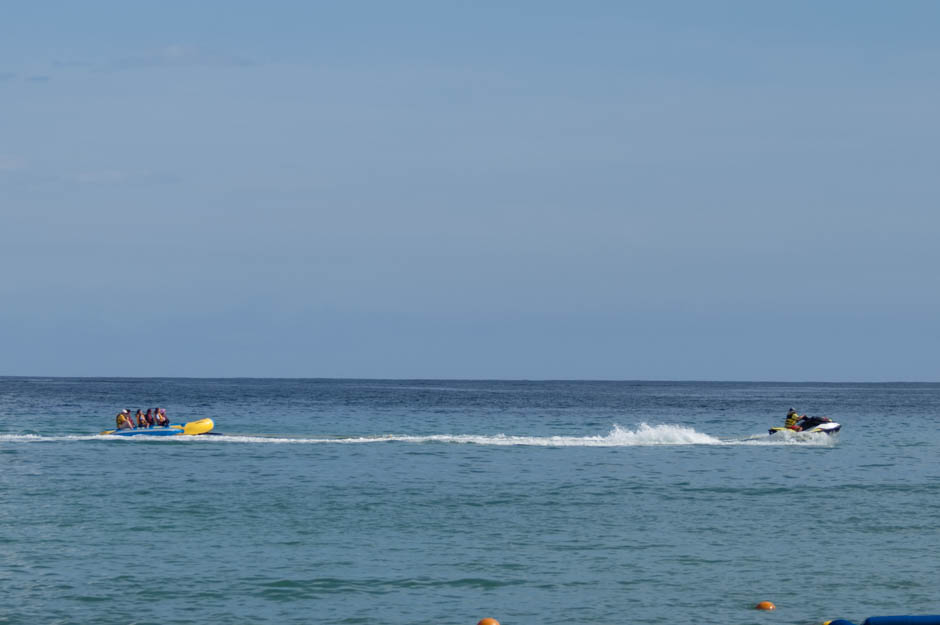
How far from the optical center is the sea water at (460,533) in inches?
808

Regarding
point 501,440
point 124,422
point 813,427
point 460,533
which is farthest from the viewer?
point 813,427

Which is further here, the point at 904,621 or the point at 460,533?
the point at 460,533

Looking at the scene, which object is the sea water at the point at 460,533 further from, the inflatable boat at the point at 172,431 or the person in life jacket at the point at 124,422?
the person in life jacket at the point at 124,422

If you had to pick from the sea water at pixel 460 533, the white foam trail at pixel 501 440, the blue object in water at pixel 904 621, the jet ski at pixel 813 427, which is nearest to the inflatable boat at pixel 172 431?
the white foam trail at pixel 501 440

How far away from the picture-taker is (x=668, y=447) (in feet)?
179

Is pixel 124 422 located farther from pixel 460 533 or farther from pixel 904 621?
pixel 904 621

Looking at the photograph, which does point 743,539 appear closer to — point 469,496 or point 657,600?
point 657,600

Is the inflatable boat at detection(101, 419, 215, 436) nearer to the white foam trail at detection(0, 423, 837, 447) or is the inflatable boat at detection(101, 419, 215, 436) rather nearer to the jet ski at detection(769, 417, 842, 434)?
the white foam trail at detection(0, 423, 837, 447)

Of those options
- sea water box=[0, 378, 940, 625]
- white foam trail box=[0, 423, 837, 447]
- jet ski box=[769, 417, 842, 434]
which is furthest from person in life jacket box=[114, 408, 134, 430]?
jet ski box=[769, 417, 842, 434]

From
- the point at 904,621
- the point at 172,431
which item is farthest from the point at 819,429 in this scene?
the point at 904,621

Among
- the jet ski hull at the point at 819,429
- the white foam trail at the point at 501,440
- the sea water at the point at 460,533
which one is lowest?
the sea water at the point at 460,533

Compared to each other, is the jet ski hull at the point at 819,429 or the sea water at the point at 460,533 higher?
the jet ski hull at the point at 819,429

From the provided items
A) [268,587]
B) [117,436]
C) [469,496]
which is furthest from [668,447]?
[268,587]

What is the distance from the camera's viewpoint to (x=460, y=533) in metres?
27.6
